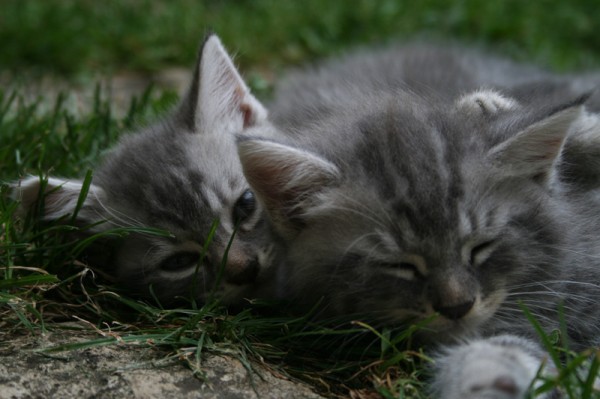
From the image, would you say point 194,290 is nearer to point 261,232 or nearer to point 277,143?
point 261,232

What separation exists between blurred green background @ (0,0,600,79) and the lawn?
1cm

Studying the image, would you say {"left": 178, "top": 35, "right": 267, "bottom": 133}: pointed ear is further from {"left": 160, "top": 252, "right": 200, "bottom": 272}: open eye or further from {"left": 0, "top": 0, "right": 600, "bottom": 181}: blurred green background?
{"left": 0, "top": 0, "right": 600, "bottom": 181}: blurred green background

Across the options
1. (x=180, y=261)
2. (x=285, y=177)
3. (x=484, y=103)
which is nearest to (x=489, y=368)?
(x=285, y=177)

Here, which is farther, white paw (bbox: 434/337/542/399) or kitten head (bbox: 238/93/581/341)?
kitten head (bbox: 238/93/581/341)

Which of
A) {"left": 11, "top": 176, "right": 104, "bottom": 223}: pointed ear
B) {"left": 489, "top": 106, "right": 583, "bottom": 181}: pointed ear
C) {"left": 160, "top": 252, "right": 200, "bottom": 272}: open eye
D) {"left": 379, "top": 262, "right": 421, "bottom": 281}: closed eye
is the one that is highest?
{"left": 489, "top": 106, "right": 583, "bottom": 181}: pointed ear

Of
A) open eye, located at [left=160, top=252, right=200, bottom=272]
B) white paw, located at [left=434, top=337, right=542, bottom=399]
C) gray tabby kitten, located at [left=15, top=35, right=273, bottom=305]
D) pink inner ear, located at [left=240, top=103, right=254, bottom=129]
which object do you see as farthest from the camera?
pink inner ear, located at [left=240, top=103, right=254, bottom=129]

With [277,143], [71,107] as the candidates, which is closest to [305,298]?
[277,143]

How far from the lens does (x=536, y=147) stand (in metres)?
2.42

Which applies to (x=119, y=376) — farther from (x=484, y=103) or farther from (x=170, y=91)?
(x=170, y=91)

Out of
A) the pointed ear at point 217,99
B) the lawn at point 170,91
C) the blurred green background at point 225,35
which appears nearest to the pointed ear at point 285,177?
the lawn at point 170,91

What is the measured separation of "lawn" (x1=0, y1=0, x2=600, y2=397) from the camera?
8.14 ft

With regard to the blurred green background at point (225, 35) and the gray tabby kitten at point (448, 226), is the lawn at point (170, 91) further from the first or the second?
the gray tabby kitten at point (448, 226)

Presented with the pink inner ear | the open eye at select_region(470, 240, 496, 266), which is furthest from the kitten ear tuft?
the pink inner ear

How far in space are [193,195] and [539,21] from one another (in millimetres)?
4713
